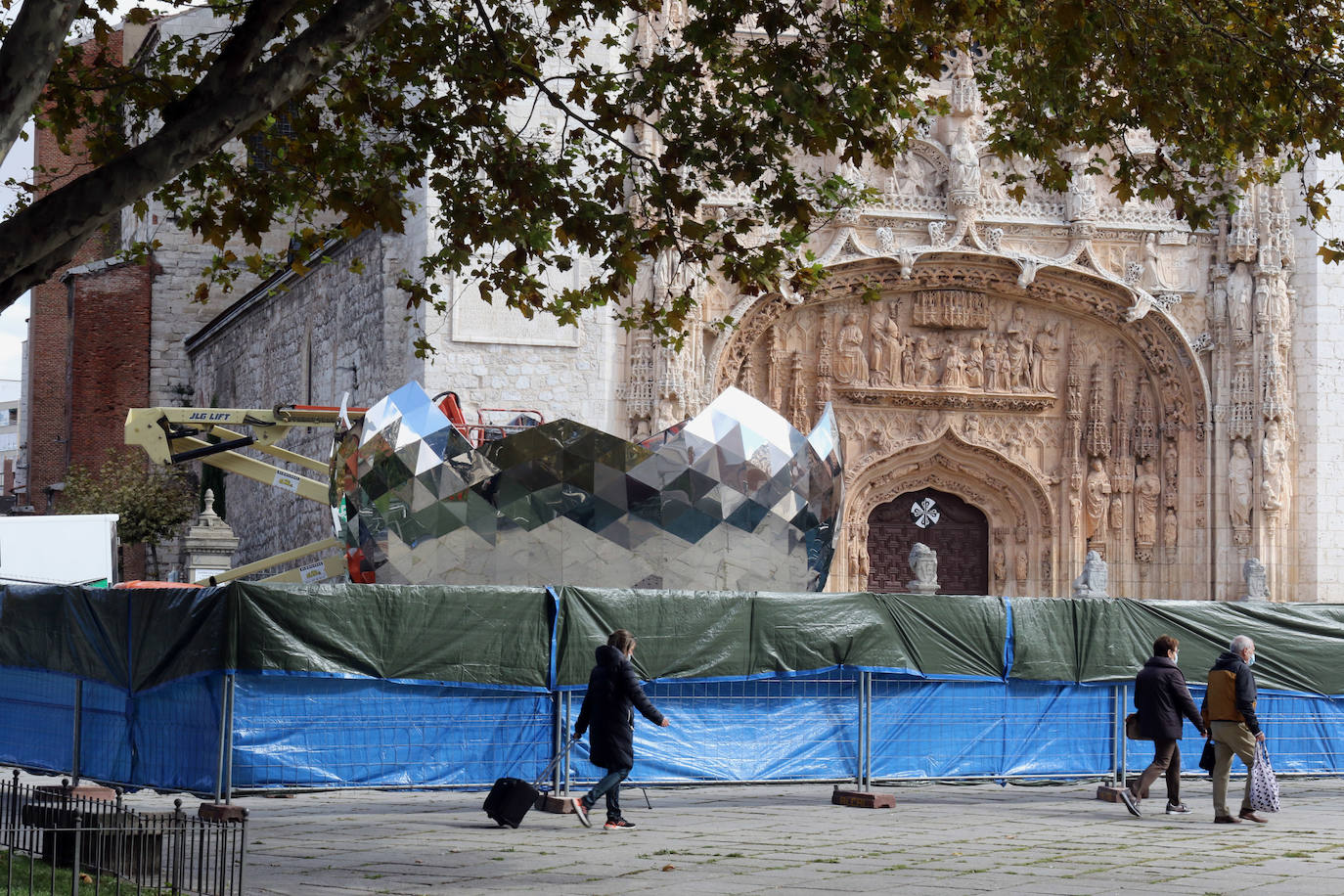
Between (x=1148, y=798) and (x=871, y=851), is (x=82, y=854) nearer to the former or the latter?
(x=871, y=851)

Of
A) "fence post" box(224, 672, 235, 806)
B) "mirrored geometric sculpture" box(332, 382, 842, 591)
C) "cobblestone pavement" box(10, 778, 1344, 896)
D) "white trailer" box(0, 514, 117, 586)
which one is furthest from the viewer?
"white trailer" box(0, 514, 117, 586)

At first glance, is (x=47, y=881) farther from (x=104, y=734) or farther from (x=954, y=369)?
(x=954, y=369)

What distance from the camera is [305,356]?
92.9 ft

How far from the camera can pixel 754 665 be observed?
12.7 meters

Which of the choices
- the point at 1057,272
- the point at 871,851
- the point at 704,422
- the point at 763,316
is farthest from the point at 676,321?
the point at 1057,272

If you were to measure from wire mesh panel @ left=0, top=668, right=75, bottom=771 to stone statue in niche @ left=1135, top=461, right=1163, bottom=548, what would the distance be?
59.3 ft

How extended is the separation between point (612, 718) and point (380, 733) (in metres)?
1.70

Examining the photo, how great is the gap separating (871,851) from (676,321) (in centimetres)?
447

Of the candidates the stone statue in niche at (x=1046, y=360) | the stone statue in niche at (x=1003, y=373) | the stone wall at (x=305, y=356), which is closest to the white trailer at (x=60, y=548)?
the stone wall at (x=305, y=356)

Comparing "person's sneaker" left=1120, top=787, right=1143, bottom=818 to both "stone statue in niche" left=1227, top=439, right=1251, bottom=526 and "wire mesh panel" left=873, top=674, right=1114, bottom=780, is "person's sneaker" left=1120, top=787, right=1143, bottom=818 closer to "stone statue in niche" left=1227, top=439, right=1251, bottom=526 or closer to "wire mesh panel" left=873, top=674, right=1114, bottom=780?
"wire mesh panel" left=873, top=674, right=1114, bottom=780

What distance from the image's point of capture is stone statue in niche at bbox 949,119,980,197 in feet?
82.2

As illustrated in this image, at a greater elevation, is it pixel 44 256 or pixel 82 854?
pixel 44 256

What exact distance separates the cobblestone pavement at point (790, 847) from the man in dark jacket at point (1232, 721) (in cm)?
22

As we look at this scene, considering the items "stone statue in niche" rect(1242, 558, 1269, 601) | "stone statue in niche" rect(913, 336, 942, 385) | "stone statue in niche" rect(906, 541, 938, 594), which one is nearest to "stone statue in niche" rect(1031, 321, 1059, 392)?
"stone statue in niche" rect(913, 336, 942, 385)
